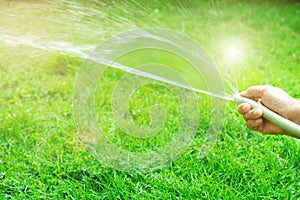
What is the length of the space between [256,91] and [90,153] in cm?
104

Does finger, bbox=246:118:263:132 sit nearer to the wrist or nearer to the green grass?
the wrist

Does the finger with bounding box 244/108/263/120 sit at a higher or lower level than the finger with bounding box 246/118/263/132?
higher

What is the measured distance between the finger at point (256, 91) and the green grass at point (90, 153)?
444mm

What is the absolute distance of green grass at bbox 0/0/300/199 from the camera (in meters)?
2.34

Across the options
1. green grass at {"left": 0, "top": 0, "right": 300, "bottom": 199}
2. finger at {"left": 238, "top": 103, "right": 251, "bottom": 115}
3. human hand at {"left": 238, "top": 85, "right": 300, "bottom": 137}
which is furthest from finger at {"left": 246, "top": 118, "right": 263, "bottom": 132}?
green grass at {"left": 0, "top": 0, "right": 300, "bottom": 199}

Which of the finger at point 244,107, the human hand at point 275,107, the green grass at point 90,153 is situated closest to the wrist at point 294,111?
the human hand at point 275,107

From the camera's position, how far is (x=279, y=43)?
16.8 ft

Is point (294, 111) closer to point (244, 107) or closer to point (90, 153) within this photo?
point (244, 107)

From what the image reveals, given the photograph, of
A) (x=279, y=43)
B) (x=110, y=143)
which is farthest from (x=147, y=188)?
(x=279, y=43)

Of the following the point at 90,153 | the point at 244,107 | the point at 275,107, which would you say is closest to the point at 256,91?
the point at 275,107

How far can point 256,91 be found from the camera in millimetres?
2209

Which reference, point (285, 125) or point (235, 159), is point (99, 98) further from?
point (285, 125)

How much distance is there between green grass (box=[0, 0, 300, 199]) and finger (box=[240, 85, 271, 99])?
0.44 meters

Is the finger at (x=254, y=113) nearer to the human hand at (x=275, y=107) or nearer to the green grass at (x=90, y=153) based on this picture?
the human hand at (x=275, y=107)
